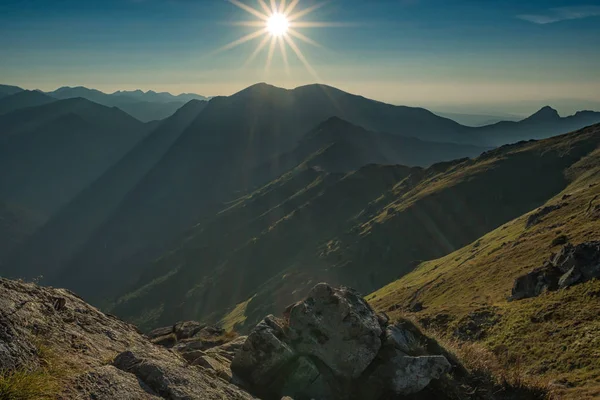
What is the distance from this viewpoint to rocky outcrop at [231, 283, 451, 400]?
1266 cm

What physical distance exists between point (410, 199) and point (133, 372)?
197m

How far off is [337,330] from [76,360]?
29.8ft

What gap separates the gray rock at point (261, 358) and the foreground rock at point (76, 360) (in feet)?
4.69

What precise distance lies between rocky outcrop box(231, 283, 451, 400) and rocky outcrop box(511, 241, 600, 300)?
26.2 meters

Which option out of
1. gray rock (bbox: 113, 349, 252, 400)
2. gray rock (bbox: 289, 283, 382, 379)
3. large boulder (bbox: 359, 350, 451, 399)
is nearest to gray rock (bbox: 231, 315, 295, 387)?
gray rock (bbox: 289, 283, 382, 379)

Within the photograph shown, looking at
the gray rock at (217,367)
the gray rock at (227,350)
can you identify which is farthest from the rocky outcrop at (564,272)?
the gray rock at (217,367)

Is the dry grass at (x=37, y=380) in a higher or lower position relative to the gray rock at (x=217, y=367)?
higher

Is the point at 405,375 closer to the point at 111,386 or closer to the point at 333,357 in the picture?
the point at 333,357

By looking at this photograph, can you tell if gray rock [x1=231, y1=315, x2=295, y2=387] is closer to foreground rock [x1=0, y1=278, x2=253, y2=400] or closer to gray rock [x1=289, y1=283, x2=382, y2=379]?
gray rock [x1=289, y1=283, x2=382, y2=379]

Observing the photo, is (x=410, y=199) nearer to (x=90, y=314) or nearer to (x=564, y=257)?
(x=564, y=257)

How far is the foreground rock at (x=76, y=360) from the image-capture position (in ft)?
23.0

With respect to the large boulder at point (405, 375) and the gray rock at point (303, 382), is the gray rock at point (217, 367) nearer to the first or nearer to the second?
the gray rock at point (303, 382)

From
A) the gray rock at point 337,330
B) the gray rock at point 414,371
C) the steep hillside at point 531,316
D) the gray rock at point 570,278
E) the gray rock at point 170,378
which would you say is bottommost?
the steep hillside at point 531,316

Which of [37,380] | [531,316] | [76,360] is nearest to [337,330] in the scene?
[76,360]
